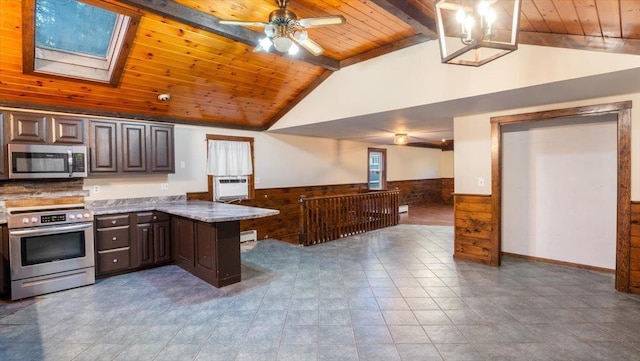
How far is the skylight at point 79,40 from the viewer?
3.27 metres

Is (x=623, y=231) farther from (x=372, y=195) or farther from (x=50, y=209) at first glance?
(x=50, y=209)

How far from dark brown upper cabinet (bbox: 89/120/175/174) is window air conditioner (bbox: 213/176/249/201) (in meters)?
1.03

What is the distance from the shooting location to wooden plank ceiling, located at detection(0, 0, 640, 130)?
2754mm

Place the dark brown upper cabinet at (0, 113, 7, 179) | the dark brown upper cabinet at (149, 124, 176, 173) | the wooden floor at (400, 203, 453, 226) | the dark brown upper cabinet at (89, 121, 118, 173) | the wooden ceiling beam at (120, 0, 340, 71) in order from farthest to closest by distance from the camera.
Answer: the wooden floor at (400, 203, 453, 226)
the dark brown upper cabinet at (149, 124, 176, 173)
the dark brown upper cabinet at (89, 121, 118, 173)
the dark brown upper cabinet at (0, 113, 7, 179)
the wooden ceiling beam at (120, 0, 340, 71)

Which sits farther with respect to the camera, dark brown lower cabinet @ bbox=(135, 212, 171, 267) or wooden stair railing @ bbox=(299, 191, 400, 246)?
wooden stair railing @ bbox=(299, 191, 400, 246)

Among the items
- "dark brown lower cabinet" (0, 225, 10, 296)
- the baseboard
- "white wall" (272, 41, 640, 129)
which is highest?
"white wall" (272, 41, 640, 129)

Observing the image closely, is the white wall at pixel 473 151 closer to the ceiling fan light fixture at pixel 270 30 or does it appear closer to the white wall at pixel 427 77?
the white wall at pixel 427 77

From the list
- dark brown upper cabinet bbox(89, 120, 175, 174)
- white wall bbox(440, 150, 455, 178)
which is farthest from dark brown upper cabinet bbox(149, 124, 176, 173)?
white wall bbox(440, 150, 455, 178)

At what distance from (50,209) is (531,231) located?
6.52 m

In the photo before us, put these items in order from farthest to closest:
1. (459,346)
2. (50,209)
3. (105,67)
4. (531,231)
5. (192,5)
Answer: (531,231) → (105,67) → (50,209) → (192,5) → (459,346)

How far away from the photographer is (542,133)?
182 inches

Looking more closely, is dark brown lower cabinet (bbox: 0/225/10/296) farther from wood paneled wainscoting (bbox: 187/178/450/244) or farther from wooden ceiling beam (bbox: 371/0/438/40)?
wooden ceiling beam (bbox: 371/0/438/40)

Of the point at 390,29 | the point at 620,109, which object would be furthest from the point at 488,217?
the point at 390,29

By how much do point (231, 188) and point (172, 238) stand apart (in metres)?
1.61
